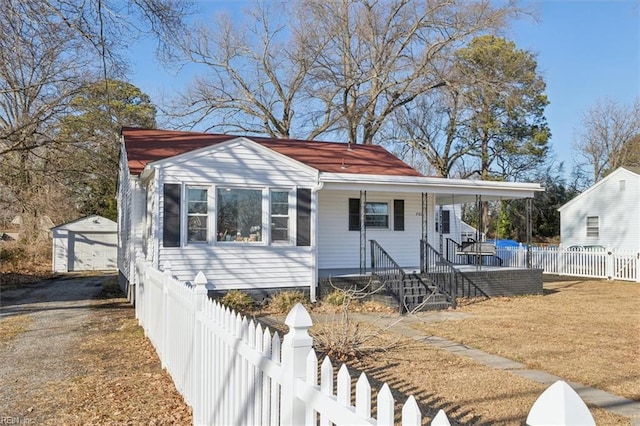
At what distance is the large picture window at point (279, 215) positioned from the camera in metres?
Answer: 11.8

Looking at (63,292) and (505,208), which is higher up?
(505,208)

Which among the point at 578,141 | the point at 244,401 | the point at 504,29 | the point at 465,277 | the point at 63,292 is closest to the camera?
the point at 244,401

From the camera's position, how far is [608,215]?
2505 centimetres

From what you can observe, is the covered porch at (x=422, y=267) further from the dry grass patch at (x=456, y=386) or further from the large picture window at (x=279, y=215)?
the dry grass patch at (x=456, y=386)

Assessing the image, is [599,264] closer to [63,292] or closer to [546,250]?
[546,250]

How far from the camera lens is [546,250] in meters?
21.7

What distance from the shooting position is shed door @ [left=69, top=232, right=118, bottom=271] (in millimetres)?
24422

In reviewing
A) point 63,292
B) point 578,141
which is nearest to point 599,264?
point 63,292

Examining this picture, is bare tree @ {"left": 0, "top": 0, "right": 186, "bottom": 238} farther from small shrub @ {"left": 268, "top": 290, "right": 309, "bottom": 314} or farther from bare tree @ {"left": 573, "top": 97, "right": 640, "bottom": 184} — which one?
bare tree @ {"left": 573, "top": 97, "right": 640, "bottom": 184}

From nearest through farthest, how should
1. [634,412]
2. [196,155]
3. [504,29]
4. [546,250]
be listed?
[634,412] < [196,155] < [546,250] < [504,29]

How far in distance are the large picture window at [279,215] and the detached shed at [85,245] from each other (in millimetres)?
15584

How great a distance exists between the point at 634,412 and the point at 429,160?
30694 millimetres

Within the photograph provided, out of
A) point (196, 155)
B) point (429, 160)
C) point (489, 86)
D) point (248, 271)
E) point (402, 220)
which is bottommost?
point (248, 271)

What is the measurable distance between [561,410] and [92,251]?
1044 inches
